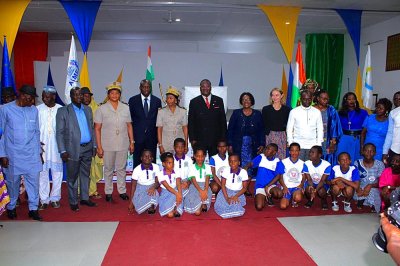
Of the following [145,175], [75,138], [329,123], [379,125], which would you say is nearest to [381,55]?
[379,125]

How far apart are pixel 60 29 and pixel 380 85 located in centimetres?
838

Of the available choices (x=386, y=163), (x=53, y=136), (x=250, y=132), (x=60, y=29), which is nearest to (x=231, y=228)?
(x=250, y=132)

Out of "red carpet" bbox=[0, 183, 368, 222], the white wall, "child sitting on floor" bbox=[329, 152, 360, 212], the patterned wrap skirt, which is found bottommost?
"red carpet" bbox=[0, 183, 368, 222]

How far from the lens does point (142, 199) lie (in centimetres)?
378

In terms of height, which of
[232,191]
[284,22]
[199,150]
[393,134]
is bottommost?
[232,191]

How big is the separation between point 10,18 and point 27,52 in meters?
4.95

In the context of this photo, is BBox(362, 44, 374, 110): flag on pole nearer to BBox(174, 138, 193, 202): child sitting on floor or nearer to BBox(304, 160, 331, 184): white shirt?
BBox(304, 160, 331, 184): white shirt

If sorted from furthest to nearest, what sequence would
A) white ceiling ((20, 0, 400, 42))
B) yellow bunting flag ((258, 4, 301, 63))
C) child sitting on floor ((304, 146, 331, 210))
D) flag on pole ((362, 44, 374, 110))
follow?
1. white ceiling ((20, 0, 400, 42))
2. flag on pole ((362, 44, 374, 110))
3. yellow bunting flag ((258, 4, 301, 63))
4. child sitting on floor ((304, 146, 331, 210))

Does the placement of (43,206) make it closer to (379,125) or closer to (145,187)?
(145,187)

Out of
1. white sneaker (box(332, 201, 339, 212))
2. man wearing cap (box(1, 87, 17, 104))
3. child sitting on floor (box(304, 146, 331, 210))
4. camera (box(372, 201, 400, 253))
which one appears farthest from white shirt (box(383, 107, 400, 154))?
man wearing cap (box(1, 87, 17, 104))

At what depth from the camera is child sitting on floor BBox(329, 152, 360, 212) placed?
155 inches

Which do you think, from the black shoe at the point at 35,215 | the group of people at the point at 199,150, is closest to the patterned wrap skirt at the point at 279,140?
the group of people at the point at 199,150

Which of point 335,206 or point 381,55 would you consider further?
point 381,55

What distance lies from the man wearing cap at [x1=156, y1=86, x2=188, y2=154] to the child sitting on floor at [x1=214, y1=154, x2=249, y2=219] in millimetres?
828
